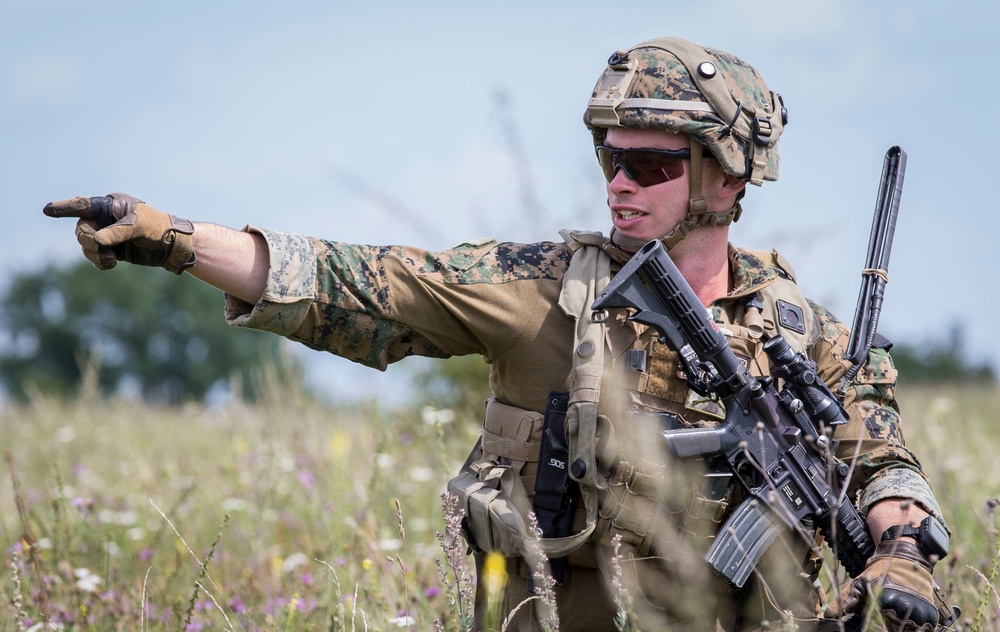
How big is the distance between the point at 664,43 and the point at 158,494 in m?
4.26

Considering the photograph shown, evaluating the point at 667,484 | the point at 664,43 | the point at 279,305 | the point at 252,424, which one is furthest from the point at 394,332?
the point at 252,424

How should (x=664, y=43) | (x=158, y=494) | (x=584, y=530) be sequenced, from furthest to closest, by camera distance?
(x=158, y=494) < (x=664, y=43) < (x=584, y=530)

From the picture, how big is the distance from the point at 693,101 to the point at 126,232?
1.78 metres

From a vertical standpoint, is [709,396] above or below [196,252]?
below

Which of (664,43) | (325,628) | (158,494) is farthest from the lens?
(158,494)

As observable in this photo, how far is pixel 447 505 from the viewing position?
3.07 meters

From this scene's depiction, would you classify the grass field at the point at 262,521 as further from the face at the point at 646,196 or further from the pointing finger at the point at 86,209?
the face at the point at 646,196

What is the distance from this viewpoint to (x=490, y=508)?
348 centimetres

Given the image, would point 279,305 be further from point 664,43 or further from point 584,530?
point 664,43

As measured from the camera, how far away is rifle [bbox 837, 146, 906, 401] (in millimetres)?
3729

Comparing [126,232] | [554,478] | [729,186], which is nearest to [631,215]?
[729,186]

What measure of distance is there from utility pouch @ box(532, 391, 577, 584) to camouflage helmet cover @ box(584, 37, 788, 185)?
921 millimetres

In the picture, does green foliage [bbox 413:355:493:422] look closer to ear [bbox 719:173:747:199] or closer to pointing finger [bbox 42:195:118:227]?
ear [bbox 719:173:747:199]

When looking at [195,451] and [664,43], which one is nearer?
[664,43]
